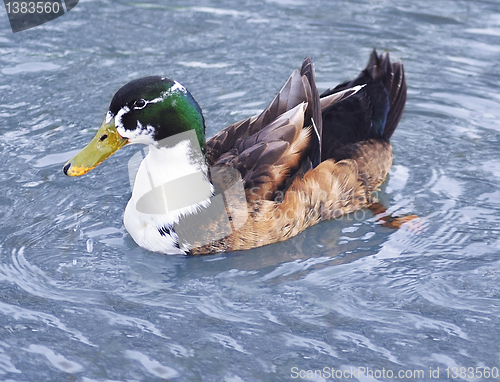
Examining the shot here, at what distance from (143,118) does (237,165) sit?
83 cm

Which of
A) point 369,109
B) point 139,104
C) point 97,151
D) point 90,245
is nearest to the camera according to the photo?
point 139,104

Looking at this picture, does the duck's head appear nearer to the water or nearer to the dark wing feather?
the dark wing feather

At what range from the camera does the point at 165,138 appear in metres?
5.37

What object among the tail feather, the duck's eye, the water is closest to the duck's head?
the duck's eye

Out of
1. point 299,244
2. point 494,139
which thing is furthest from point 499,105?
point 299,244

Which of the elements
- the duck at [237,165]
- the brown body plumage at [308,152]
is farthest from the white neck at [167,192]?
the brown body plumage at [308,152]

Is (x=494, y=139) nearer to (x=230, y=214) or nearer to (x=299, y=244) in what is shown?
(x=299, y=244)

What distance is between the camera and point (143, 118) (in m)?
5.28

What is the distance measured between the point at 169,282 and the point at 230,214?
2.21ft

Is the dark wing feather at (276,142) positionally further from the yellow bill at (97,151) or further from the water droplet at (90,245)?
the water droplet at (90,245)

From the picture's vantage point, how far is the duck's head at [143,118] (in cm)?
523

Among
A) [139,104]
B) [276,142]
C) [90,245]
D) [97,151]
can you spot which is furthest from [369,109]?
[90,245]

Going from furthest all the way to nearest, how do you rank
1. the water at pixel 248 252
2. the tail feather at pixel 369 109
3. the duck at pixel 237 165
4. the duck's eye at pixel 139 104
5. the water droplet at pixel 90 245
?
the tail feather at pixel 369 109, the water droplet at pixel 90 245, the duck at pixel 237 165, the duck's eye at pixel 139 104, the water at pixel 248 252

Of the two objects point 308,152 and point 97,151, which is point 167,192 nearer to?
point 97,151
